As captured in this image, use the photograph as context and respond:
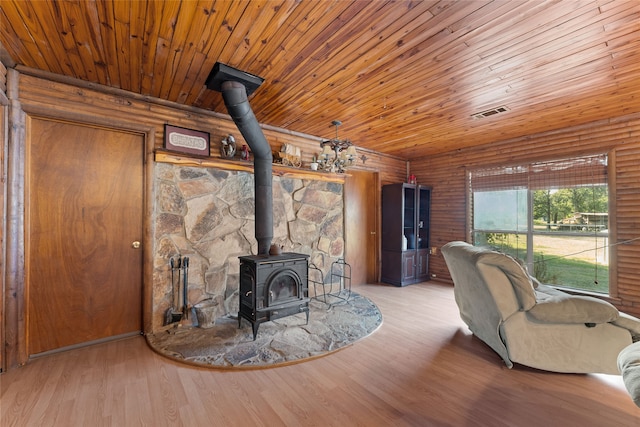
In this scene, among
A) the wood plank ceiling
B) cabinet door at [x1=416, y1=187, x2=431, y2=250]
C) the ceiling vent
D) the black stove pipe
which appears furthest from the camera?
cabinet door at [x1=416, y1=187, x2=431, y2=250]

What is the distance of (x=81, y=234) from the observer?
2625 mm

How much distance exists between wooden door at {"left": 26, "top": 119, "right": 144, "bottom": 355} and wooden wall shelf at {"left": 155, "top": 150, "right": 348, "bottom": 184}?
30 centimetres

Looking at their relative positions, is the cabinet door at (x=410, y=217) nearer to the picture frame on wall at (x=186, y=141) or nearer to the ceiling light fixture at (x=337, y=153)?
the ceiling light fixture at (x=337, y=153)

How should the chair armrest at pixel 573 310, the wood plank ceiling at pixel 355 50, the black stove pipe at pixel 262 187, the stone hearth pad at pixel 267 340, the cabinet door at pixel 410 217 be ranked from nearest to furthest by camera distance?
the wood plank ceiling at pixel 355 50, the chair armrest at pixel 573 310, the stone hearth pad at pixel 267 340, the black stove pipe at pixel 262 187, the cabinet door at pixel 410 217

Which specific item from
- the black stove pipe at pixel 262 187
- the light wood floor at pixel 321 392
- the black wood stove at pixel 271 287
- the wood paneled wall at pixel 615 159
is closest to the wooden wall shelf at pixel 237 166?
the black stove pipe at pixel 262 187

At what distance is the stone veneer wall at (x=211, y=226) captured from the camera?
2996mm

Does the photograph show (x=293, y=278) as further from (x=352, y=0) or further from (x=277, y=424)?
(x=352, y=0)

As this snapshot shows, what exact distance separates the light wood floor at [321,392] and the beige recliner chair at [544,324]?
13 centimetres

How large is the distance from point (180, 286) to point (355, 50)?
3003 mm

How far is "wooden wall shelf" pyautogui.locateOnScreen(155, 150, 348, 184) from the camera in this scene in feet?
9.80

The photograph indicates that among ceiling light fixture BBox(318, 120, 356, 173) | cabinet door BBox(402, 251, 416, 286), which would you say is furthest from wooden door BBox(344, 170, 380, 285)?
ceiling light fixture BBox(318, 120, 356, 173)

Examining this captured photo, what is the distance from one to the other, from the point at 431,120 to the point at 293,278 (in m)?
2.77

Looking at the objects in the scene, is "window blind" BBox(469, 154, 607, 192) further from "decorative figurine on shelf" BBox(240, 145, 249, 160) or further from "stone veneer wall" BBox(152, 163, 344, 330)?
"decorative figurine on shelf" BBox(240, 145, 249, 160)

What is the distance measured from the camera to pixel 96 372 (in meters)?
2.22
